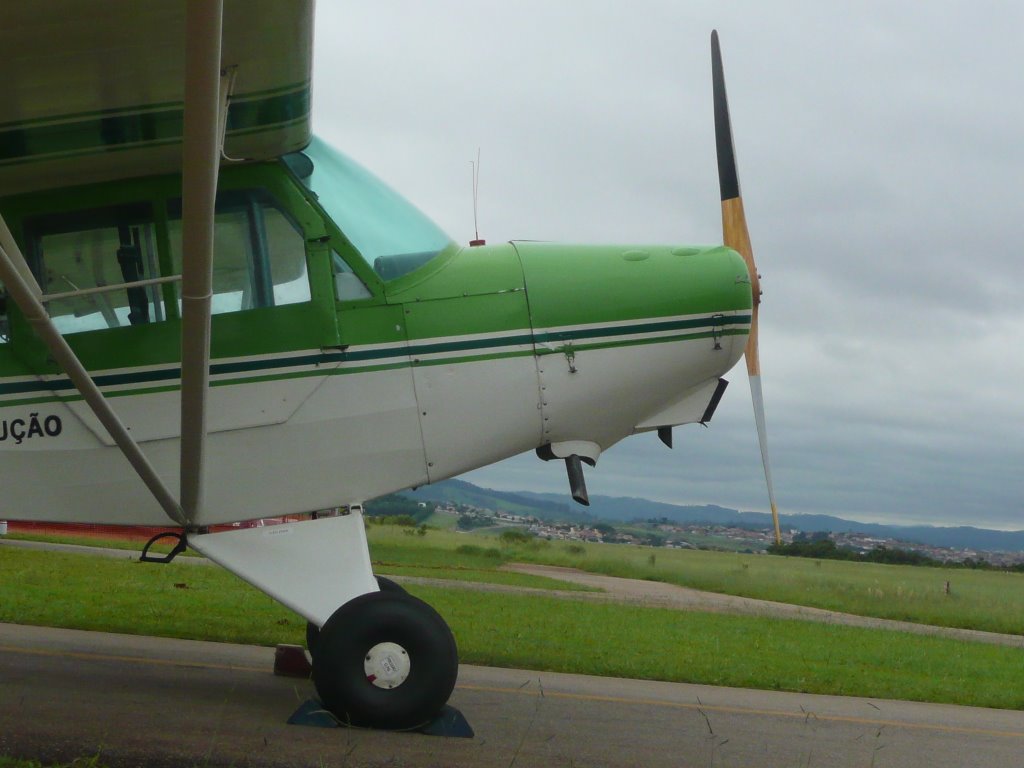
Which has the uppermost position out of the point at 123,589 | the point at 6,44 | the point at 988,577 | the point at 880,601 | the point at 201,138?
the point at 6,44

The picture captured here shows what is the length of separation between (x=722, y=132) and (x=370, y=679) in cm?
414

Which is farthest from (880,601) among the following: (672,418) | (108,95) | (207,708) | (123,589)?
(108,95)

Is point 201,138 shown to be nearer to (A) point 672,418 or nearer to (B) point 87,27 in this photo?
(B) point 87,27

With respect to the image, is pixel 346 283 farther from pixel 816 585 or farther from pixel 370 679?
pixel 816 585

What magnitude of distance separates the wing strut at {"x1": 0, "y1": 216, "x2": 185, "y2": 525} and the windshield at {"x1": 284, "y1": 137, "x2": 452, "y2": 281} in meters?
1.52

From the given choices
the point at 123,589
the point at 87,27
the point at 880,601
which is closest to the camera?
the point at 87,27

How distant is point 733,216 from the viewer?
22.4ft

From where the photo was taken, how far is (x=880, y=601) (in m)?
20.3

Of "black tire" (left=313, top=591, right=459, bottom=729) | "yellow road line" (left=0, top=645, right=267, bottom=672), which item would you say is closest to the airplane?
"black tire" (left=313, top=591, right=459, bottom=729)

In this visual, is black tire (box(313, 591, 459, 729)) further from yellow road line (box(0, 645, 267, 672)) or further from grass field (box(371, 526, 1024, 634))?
grass field (box(371, 526, 1024, 634))

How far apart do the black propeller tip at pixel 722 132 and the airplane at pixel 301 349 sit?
2.57 feet

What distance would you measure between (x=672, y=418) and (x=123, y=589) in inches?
317

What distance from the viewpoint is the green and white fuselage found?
18.8 ft

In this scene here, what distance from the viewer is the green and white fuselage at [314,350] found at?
5.74 metres
